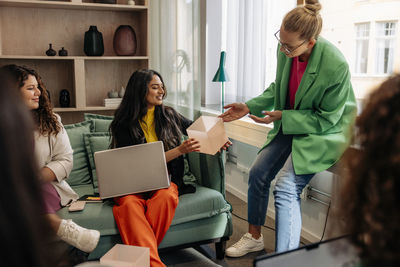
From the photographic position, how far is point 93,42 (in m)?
3.29

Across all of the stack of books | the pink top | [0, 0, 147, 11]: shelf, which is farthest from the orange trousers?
[0, 0, 147, 11]: shelf

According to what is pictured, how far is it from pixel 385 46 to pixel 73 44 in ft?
8.40

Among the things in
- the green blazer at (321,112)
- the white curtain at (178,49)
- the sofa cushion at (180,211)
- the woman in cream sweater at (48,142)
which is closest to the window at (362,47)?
the green blazer at (321,112)

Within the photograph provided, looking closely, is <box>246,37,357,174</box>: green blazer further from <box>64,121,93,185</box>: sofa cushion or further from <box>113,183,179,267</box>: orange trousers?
<box>64,121,93,185</box>: sofa cushion

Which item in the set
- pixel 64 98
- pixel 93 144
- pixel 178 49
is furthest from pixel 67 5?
pixel 93 144

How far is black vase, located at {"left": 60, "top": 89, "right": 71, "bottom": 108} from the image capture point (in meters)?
3.35

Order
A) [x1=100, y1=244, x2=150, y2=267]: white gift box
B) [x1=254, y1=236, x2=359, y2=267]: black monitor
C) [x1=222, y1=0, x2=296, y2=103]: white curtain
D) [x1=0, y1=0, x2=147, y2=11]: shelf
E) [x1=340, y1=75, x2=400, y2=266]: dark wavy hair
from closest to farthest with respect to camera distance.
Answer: [x1=340, y1=75, x2=400, y2=266]: dark wavy hair → [x1=254, y1=236, x2=359, y2=267]: black monitor → [x1=100, y1=244, x2=150, y2=267]: white gift box → [x1=222, y1=0, x2=296, y2=103]: white curtain → [x1=0, y1=0, x2=147, y2=11]: shelf

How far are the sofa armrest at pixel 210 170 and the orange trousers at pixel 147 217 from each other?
28 cm

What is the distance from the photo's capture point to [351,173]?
1.98 feet

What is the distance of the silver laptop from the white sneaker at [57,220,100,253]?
24cm

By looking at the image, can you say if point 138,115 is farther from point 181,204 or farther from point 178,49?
point 178,49

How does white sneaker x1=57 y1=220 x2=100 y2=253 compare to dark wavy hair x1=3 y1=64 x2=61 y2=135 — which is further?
dark wavy hair x1=3 y1=64 x2=61 y2=135

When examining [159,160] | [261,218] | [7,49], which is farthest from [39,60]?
[261,218]

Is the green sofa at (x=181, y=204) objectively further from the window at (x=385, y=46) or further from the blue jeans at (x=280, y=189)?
the window at (x=385, y=46)
